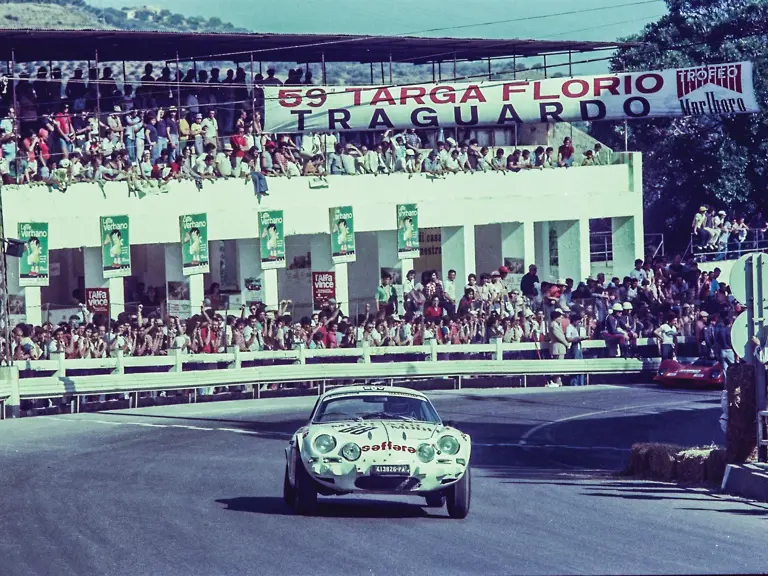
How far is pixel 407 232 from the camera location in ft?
135

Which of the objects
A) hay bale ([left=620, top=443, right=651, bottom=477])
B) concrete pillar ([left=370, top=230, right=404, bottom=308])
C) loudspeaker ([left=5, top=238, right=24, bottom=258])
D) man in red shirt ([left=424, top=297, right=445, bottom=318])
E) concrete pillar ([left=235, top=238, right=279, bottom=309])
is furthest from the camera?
A: concrete pillar ([left=370, top=230, right=404, bottom=308])

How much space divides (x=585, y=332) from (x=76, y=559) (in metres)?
24.7

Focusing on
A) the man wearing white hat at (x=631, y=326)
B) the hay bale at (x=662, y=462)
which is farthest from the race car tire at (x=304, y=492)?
the man wearing white hat at (x=631, y=326)

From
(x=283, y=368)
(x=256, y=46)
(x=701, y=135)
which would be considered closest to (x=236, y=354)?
(x=283, y=368)

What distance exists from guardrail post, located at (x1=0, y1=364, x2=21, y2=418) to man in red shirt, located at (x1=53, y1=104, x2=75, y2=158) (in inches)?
312

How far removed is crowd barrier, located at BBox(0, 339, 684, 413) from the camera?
28.5 m

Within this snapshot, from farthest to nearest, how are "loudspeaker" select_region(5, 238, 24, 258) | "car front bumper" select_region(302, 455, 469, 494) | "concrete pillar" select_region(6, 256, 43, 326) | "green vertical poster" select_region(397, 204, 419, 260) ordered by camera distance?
"green vertical poster" select_region(397, 204, 419, 260)
"concrete pillar" select_region(6, 256, 43, 326)
"loudspeaker" select_region(5, 238, 24, 258)
"car front bumper" select_region(302, 455, 469, 494)

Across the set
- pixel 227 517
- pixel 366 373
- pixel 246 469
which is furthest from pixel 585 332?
pixel 227 517

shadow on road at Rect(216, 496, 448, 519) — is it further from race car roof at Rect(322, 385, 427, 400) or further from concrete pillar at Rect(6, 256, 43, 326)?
concrete pillar at Rect(6, 256, 43, 326)

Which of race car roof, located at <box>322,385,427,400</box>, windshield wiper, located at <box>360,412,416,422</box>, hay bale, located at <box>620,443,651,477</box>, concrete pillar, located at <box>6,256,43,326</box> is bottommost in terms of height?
hay bale, located at <box>620,443,651,477</box>

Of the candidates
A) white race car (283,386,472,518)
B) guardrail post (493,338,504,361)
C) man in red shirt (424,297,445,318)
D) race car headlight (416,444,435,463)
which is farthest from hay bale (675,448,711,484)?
man in red shirt (424,297,445,318)

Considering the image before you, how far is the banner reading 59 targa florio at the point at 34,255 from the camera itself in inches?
1254

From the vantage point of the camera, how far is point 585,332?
3550 centimetres

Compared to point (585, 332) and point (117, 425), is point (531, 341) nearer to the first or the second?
point (585, 332)
